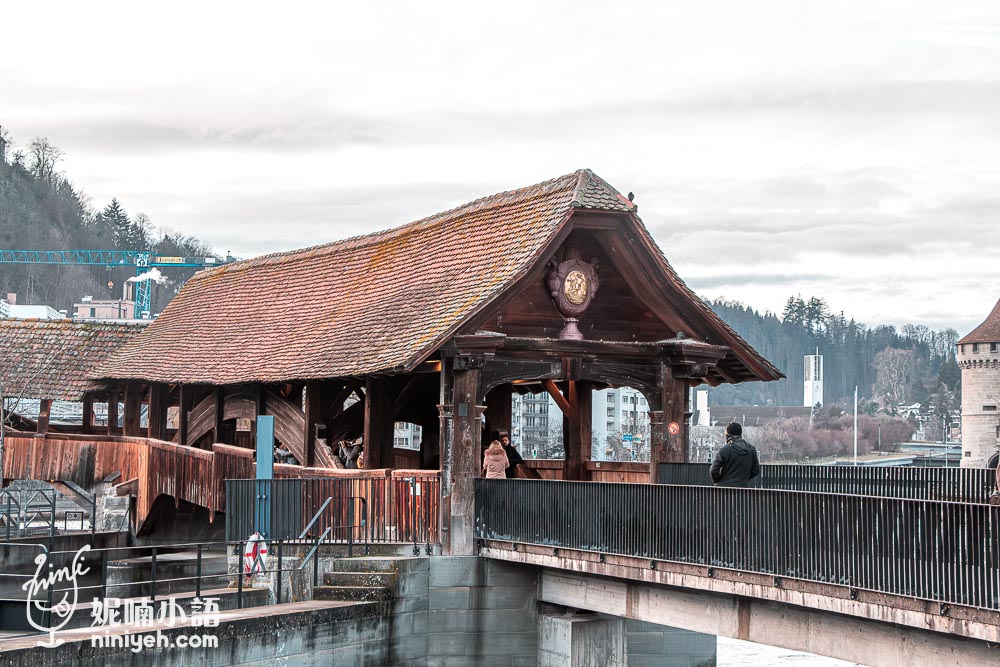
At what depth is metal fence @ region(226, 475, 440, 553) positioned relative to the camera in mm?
22062

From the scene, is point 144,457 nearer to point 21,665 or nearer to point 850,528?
point 21,665

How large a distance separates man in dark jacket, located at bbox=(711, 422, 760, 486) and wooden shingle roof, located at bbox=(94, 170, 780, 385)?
518cm

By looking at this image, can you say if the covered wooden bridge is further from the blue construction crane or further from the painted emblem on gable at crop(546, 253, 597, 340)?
the blue construction crane

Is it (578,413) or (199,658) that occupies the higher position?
(578,413)

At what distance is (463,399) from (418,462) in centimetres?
774

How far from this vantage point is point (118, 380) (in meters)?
35.6

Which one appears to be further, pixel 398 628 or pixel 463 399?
pixel 463 399

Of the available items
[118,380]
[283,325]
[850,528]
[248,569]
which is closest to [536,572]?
[248,569]

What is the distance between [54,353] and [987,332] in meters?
73.0

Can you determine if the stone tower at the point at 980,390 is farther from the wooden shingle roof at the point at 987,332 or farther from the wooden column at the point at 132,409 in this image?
the wooden column at the point at 132,409

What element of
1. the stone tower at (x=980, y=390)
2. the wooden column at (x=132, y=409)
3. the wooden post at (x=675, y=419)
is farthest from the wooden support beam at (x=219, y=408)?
the stone tower at (x=980, y=390)

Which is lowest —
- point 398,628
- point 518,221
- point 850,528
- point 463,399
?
→ point 398,628

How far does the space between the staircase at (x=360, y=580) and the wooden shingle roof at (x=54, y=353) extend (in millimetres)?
17695

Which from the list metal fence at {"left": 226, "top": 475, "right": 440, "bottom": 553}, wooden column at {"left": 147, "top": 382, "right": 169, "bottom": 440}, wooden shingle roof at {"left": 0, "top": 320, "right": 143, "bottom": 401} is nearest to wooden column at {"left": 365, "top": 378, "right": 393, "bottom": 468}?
metal fence at {"left": 226, "top": 475, "right": 440, "bottom": 553}
